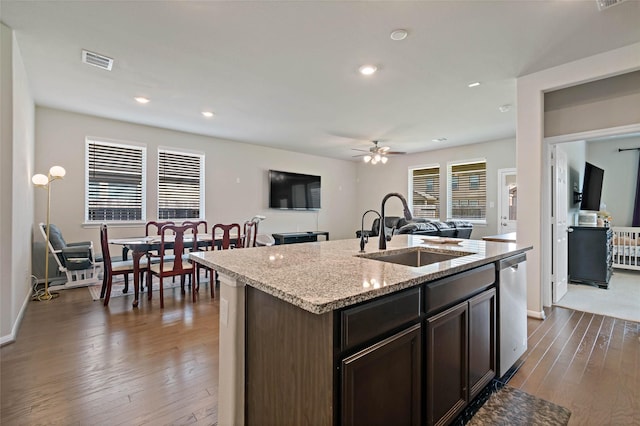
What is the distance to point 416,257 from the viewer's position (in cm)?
233

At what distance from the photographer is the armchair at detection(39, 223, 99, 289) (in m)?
3.98

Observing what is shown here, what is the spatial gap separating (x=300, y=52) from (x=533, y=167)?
2844 mm

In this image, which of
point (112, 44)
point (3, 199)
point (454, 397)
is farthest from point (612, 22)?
point (3, 199)

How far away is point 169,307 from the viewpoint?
3.50 meters

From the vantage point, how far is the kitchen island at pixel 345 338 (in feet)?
3.25

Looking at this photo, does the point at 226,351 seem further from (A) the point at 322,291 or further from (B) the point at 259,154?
(B) the point at 259,154

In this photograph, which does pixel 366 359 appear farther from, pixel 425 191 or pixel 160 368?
pixel 425 191

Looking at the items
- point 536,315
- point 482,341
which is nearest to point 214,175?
point 482,341

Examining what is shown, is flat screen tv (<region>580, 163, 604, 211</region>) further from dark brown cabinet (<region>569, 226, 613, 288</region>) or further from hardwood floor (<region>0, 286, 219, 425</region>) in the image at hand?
hardwood floor (<region>0, 286, 219, 425</region>)

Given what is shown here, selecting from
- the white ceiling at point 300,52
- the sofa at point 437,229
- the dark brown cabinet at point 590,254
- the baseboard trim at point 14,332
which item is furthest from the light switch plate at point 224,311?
the dark brown cabinet at point 590,254

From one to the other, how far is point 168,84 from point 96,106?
5.42 ft

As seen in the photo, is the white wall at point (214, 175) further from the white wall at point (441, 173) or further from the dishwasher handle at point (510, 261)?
the dishwasher handle at point (510, 261)

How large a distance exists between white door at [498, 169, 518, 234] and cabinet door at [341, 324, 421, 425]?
6340 millimetres

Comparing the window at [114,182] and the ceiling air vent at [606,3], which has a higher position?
the ceiling air vent at [606,3]
